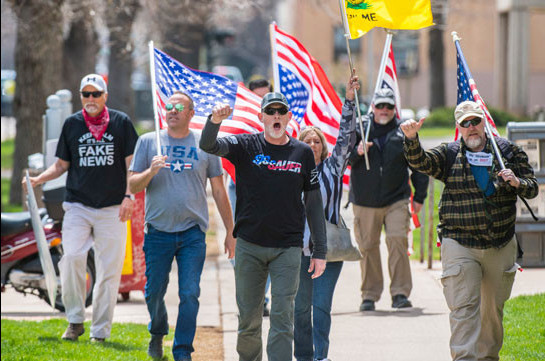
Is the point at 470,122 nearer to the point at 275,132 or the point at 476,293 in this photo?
the point at 476,293

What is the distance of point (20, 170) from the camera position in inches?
683

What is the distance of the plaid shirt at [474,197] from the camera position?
6.62 metres

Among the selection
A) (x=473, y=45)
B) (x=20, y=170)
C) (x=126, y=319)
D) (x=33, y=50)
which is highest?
(x=473, y=45)

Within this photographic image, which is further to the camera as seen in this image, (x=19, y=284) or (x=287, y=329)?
(x=19, y=284)

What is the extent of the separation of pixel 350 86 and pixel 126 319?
3.64m

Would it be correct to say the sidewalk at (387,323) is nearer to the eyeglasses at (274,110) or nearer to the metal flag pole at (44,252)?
the metal flag pole at (44,252)

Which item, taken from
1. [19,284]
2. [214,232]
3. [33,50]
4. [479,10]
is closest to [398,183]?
[19,284]

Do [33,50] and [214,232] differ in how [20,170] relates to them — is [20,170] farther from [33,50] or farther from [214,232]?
[214,232]

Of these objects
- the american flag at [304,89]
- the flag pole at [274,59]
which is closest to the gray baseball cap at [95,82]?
the flag pole at [274,59]

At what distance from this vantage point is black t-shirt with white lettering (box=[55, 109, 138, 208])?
809cm

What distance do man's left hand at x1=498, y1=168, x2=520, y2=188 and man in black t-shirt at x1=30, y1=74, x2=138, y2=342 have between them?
10.1 feet

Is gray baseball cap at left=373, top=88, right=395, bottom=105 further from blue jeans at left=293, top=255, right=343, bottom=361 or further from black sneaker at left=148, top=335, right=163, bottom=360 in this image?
black sneaker at left=148, top=335, right=163, bottom=360

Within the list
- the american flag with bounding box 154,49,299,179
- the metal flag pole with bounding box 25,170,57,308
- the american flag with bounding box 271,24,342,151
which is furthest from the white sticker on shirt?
the metal flag pole with bounding box 25,170,57,308

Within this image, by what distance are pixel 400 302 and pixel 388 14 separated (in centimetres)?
291
